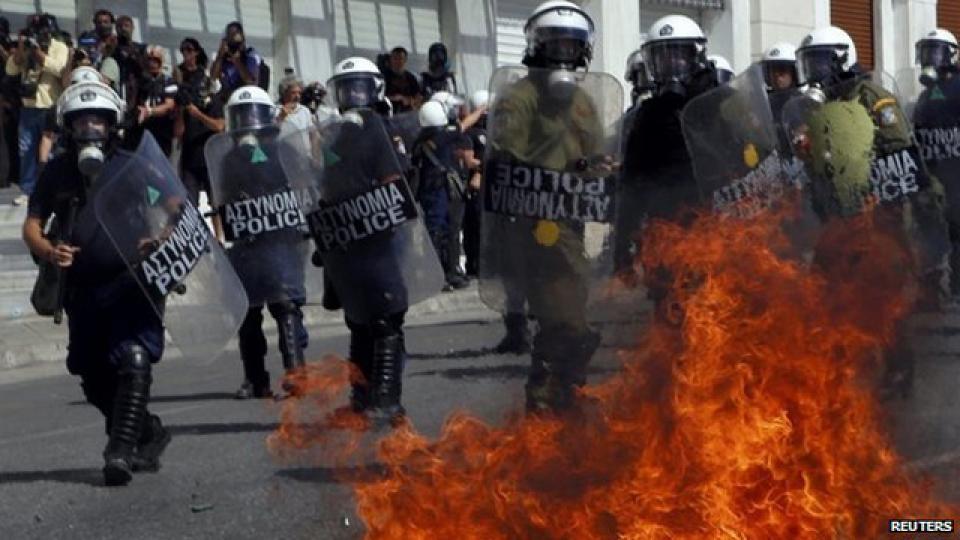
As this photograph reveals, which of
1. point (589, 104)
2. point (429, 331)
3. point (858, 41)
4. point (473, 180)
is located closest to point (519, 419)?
point (589, 104)

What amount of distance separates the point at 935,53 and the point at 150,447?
6.10m

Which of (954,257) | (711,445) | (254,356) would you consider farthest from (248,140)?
(711,445)

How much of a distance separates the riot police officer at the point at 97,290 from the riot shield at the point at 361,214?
1052 mm

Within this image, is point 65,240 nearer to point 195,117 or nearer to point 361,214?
point 361,214

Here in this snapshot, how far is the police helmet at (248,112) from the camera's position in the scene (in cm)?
962

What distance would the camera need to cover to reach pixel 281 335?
33.2 feet

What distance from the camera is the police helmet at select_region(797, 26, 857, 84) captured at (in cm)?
921

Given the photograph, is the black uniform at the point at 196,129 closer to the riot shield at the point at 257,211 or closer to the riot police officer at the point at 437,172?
the riot police officer at the point at 437,172

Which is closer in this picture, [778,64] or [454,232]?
[778,64]

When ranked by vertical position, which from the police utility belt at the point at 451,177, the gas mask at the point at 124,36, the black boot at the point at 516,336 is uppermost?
the gas mask at the point at 124,36

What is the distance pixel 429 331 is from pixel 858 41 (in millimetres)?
18360

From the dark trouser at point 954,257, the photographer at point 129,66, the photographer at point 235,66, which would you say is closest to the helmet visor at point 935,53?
the dark trouser at point 954,257

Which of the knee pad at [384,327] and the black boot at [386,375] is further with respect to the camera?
the knee pad at [384,327]

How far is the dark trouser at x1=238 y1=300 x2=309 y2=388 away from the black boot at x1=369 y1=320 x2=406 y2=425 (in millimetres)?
1526
